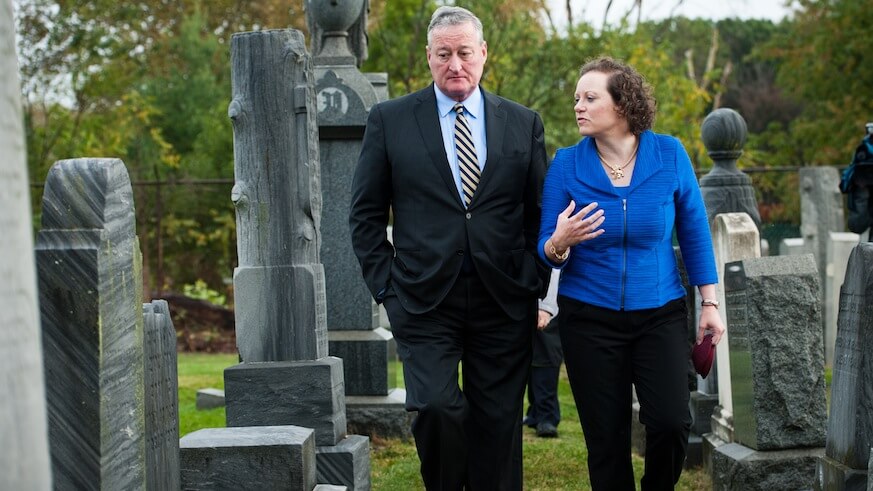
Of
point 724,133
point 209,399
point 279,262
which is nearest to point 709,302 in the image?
point 279,262

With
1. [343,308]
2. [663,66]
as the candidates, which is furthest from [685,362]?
[663,66]

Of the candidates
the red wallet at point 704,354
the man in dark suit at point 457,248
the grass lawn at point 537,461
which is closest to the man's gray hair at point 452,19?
the man in dark suit at point 457,248

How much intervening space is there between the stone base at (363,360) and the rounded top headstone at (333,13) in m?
2.16

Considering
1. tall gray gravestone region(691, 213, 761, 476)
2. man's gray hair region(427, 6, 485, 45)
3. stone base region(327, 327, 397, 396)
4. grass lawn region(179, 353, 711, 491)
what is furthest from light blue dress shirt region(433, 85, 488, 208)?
stone base region(327, 327, 397, 396)

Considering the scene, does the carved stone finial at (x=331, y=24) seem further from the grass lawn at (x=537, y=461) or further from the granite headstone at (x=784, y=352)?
the granite headstone at (x=784, y=352)

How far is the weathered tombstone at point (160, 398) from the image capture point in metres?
4.04

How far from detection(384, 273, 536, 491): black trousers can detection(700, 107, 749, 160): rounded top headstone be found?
2910 mm

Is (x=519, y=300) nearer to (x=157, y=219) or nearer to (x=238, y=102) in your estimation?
(x=238, y=102)

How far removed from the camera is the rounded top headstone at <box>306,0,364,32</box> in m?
8.49

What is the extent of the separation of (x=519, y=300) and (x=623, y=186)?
0.63 m

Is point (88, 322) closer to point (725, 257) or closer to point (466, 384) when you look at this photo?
point (466, 384)

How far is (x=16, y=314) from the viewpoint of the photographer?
2021mm

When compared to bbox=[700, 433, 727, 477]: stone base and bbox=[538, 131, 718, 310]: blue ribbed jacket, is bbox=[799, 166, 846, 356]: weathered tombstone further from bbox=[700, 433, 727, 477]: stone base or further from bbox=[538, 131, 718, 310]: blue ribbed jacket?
bbox=[538, 131, 718, 310]: blue ribbed jacket

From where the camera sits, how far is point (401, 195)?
16.5 ft
